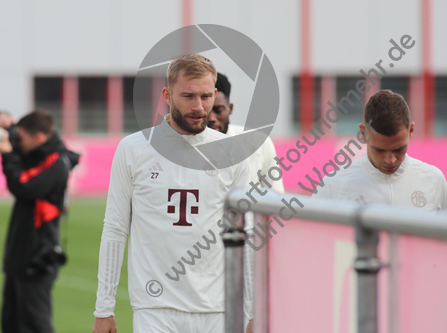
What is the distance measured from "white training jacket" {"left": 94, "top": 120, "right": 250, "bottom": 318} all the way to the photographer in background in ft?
6.91

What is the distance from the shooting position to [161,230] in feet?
9.66

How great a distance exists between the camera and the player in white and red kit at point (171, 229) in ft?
9.59

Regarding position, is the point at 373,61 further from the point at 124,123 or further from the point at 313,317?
the point at 313,317

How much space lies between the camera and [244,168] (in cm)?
313

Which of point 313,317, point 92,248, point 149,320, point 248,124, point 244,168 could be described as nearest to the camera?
point 313,317

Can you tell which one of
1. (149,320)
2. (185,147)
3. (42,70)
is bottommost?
(149,320)

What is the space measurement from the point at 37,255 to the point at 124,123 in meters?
19.6

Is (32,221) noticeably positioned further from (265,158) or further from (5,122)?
(265,158)

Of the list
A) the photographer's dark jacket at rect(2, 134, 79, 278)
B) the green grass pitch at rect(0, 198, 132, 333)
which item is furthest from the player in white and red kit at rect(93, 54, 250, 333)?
the green grass pitch at rect(0, 198, 132, 333)

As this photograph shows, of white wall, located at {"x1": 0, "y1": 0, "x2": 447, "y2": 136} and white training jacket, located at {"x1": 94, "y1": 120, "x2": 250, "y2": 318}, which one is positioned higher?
white wall, located at {"x1": 0, "y1": 0, "x2": 447, "y2": 136}

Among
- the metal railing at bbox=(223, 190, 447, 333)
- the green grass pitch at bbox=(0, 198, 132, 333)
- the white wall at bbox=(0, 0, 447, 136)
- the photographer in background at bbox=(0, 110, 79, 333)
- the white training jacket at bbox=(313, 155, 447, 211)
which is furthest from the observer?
the white wall at bbox=(0, 0, 447, 136)

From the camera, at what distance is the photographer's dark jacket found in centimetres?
489

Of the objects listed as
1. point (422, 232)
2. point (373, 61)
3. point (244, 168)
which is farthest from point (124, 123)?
point (422, 232)

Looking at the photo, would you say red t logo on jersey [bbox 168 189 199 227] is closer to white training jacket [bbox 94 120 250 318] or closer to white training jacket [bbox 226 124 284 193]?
white training jacket [bbox 94 120 250 318]
